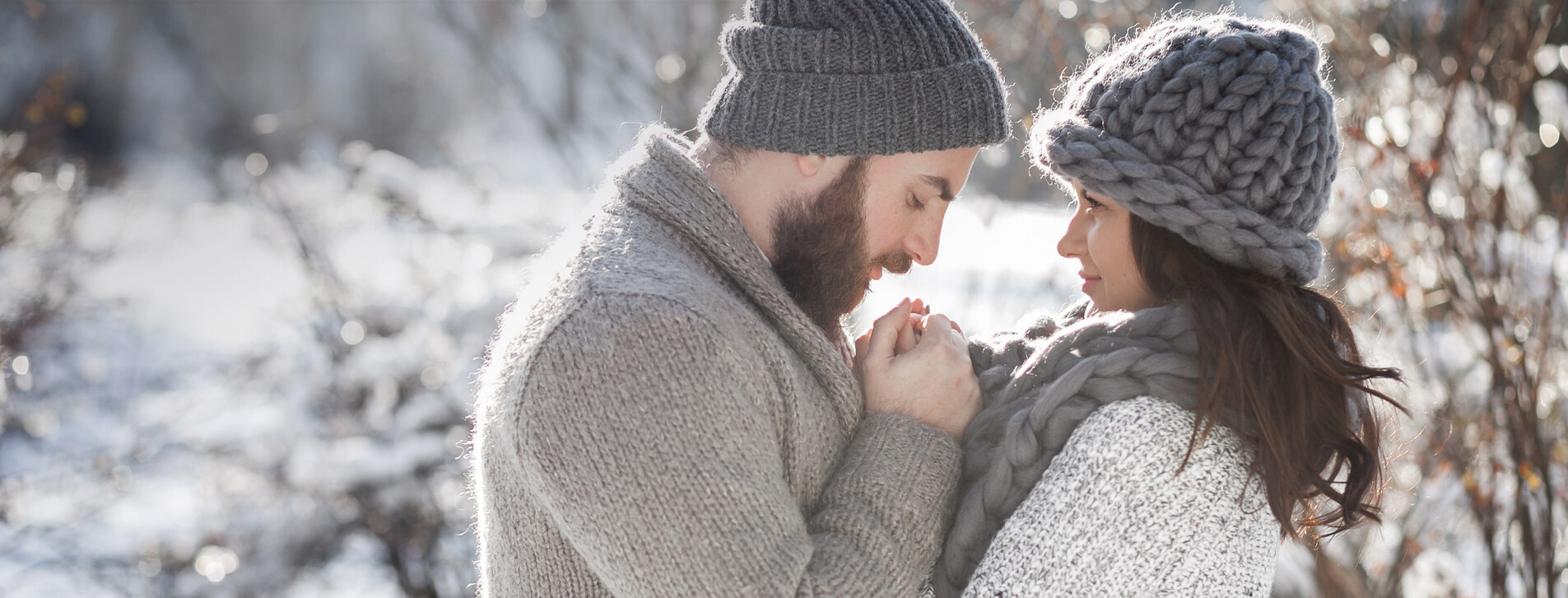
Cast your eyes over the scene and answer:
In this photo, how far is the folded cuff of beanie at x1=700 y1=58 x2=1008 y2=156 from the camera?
1792 mm

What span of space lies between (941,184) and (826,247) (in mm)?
251

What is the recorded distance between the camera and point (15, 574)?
4074 millimetres

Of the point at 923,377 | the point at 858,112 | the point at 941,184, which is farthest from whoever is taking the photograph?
the point at 941,184

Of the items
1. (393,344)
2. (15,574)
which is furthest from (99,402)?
(393,344)

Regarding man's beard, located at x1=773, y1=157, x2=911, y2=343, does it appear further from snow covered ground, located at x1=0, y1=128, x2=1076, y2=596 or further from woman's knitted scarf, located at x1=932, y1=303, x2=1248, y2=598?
snow covered ground, located at x1=0, y1=128, x2=1076, y2=596

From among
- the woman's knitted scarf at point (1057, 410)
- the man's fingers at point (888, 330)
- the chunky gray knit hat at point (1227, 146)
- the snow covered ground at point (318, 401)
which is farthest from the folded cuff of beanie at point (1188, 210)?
the snow covered ground at point (318, 401)

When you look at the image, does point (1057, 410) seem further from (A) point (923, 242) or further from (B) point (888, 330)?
(A) point (923, 242)

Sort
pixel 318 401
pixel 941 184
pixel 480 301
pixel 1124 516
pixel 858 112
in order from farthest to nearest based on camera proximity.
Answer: pixel 480 301 < pixel 318 401 < pixel 941 184 < pixel 858 112 < pixel 1124 516

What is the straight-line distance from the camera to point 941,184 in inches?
74.6

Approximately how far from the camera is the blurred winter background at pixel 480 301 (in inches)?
117

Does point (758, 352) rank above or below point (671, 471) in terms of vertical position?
above

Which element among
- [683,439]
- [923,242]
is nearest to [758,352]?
[683,439]

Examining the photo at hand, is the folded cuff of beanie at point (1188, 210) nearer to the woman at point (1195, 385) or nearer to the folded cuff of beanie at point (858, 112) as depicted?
the woman at point (1195, 385)

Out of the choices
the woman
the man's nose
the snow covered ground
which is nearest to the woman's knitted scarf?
the woman
